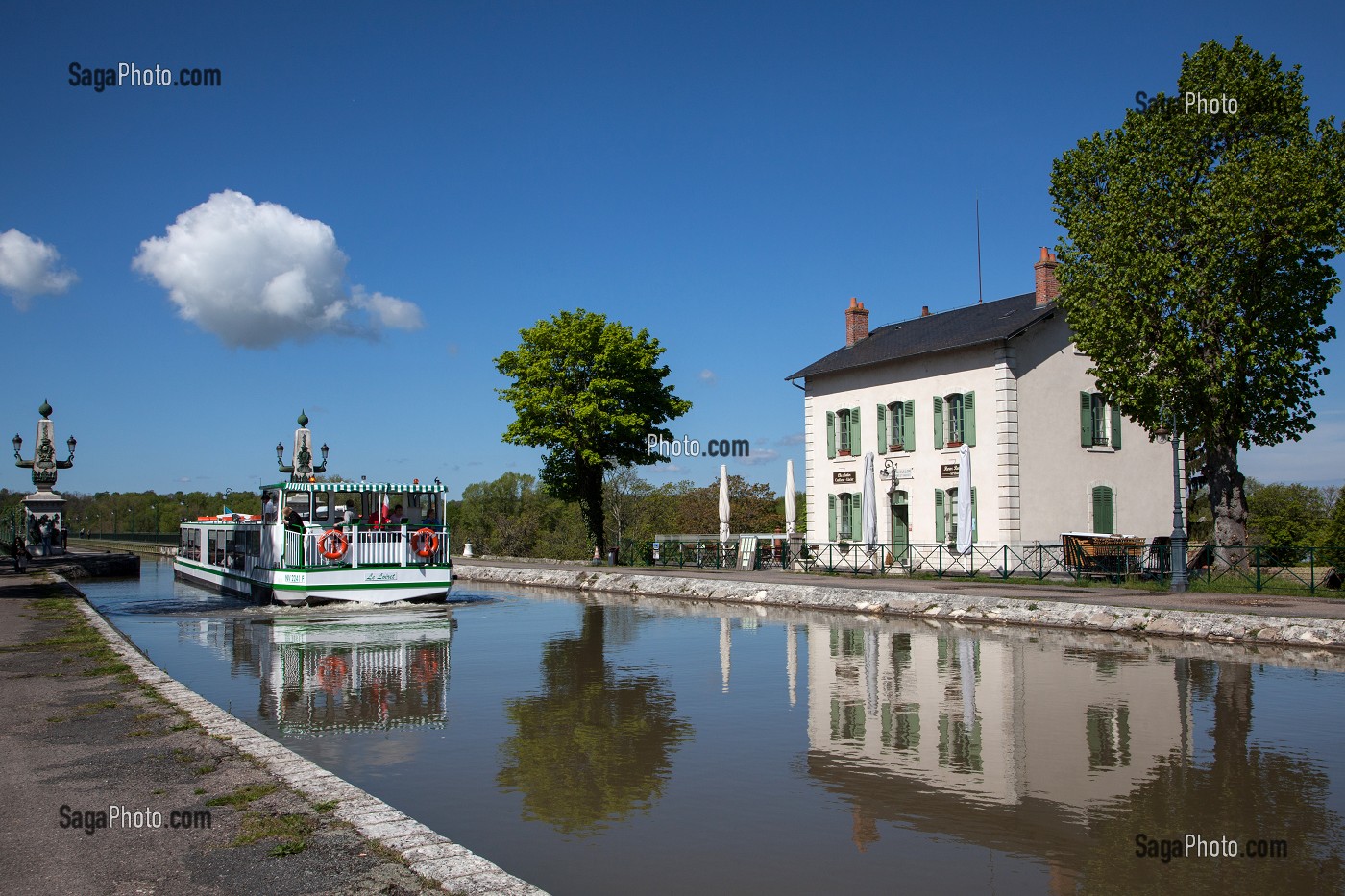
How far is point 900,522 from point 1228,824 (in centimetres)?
2574

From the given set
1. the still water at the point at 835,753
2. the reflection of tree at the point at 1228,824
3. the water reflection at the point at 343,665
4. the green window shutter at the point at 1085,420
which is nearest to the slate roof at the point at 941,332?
the green window shutter at the point at 1085,420

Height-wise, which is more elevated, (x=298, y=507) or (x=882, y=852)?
(x=298, y=507)

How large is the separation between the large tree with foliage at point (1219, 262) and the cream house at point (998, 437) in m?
3.60

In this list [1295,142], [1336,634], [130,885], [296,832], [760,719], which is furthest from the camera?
[1295,142]

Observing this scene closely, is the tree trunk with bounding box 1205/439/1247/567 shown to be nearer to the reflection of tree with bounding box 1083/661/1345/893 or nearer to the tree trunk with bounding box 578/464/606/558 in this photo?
the reflection of tree with bounding box 1083/661/1345/893

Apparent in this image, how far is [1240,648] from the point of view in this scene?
49.7 feet

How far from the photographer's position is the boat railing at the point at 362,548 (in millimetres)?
23719

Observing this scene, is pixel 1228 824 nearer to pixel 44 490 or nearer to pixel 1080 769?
pixel 1080 769

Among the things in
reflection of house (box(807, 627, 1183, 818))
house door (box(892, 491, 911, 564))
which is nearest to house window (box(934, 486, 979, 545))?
house door (box(892, 491, 911, 564))

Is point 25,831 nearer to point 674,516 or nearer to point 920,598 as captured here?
point 920,598

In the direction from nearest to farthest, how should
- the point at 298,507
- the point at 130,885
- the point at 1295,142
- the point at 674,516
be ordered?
the point at 130,885, the point at 1295,142, the point at 298,507, the point at 674,516

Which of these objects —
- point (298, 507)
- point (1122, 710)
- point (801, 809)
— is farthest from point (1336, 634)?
point (298, 507)

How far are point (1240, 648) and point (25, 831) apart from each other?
15159mm

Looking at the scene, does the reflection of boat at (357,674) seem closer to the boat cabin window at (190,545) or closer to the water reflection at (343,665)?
the water reflection at (343,665)
